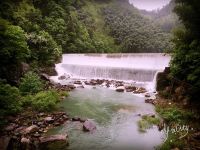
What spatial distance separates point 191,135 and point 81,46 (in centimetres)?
2952

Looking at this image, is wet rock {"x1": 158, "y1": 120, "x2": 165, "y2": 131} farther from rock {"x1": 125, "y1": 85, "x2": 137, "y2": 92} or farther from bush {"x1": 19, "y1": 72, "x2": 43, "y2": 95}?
bush {"x1": 19, "y1": 72, "x2": 43, "y2": 95}

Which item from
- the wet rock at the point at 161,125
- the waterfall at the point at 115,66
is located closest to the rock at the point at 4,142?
the wet rock at the point at 161,125

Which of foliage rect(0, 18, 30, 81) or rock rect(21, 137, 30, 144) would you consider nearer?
rock rect(21, 137, 30, 144)

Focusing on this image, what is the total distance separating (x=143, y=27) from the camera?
193 feet

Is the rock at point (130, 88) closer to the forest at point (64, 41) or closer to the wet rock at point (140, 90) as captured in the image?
the wet rock at point (140, 90)

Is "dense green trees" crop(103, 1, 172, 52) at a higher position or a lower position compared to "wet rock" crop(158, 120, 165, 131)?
higher

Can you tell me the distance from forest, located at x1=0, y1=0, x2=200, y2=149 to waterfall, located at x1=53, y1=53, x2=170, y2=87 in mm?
2086

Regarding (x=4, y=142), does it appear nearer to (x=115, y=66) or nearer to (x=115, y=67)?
(x=115, y=67)

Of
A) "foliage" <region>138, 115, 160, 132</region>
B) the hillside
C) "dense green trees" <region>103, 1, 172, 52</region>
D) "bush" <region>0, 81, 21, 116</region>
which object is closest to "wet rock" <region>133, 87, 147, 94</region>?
"foliage" <region>138, 115, 160, 132</region>

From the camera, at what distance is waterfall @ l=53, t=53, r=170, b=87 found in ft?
93.1

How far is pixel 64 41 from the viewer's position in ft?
126

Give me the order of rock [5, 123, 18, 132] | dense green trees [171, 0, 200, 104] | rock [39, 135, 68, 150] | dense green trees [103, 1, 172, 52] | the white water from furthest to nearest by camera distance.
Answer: dense green trees [103, 1, 172, 52] < the white water < dense green trees [171, 0, 200, 104] < rock [5, 123, 18, 132] < rock [39, 135, 68, 150]

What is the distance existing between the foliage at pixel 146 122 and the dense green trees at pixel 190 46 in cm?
279

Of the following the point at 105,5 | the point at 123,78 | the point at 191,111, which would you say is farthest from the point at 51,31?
the point at 105,5
